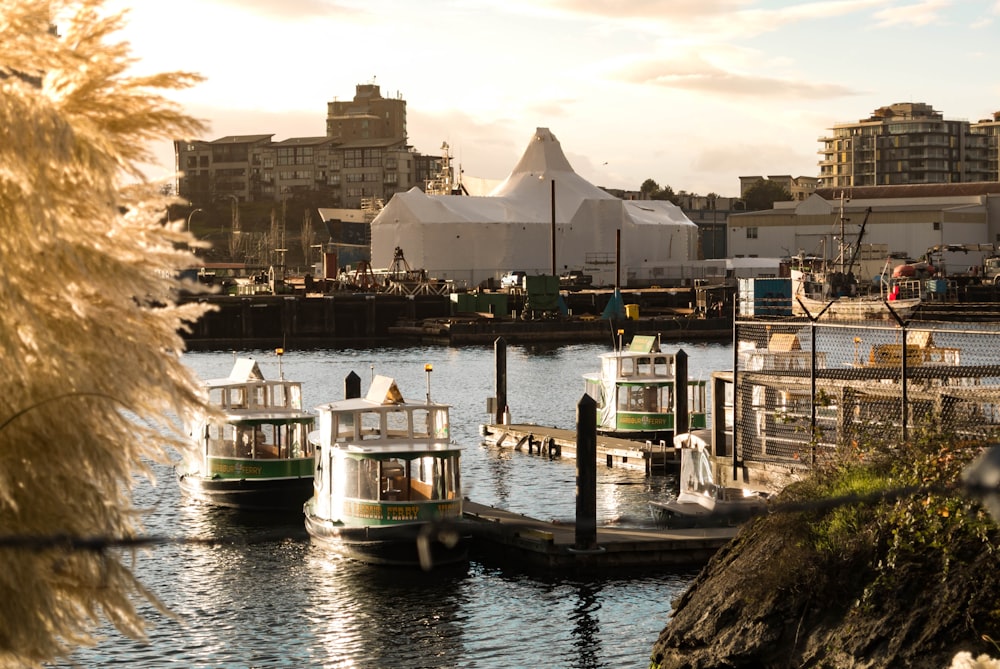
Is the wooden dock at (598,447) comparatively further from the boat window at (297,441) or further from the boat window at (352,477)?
the boat window at (352,477)

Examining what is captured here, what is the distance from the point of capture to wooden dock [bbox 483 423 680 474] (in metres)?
39.5

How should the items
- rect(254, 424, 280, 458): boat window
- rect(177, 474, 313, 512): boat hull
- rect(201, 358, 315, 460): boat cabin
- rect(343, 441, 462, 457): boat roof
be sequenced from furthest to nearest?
rect(254, 424, 280, 458): boat window → rect(201, 358, 315, 460): boat cabin → rect(177, 474, 313, 512): boat hull → rect(343, 441, 462, 457): boat roof

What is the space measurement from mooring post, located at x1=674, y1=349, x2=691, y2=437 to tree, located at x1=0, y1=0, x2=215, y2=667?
112 ft

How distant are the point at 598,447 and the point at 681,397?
3.43 metres

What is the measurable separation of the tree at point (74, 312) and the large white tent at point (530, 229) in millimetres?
119822

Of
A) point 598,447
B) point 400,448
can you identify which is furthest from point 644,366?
point 400,448

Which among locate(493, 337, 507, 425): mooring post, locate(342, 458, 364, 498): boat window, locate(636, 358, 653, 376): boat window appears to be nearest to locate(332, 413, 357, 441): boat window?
locate(342, 458, 364, 498): boat window

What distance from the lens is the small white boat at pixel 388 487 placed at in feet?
87.9

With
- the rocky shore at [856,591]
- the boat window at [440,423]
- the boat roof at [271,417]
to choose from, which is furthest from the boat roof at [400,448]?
the rocky shore at [856,591]

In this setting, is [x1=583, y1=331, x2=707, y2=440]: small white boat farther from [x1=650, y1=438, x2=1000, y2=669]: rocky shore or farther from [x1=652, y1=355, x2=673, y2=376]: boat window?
[x1=650, y1=438, x2=1000, y2=669]: rocky shore

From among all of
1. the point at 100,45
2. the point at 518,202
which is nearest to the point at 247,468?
the point at 100,45

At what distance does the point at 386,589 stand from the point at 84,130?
21.1 metres

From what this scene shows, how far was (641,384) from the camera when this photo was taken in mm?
43750

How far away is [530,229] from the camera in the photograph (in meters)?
130
